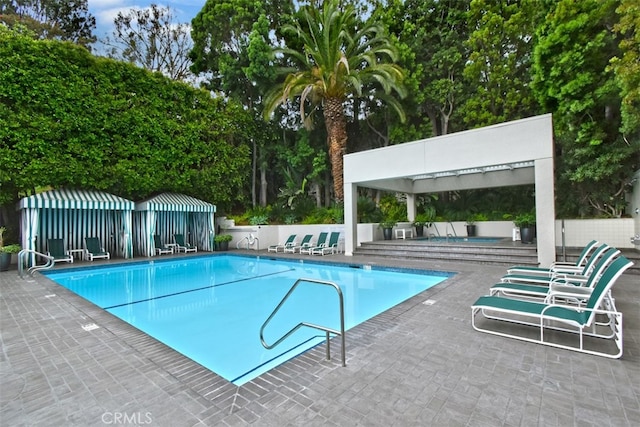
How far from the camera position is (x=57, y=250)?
47.8 feet

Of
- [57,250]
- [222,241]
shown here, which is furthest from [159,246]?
[57,250]

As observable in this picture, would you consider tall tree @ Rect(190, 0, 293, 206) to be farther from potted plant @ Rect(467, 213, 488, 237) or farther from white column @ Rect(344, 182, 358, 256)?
potted plant @ Rect(467, 213, 488, 237)

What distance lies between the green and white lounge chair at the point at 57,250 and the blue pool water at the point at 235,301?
7.88 feet

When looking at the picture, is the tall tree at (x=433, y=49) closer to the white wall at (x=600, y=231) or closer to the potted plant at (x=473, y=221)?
the potted plant at (x=473, y=221)

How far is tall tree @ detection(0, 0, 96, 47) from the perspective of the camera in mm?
22375

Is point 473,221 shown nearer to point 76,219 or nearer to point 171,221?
point 171,221

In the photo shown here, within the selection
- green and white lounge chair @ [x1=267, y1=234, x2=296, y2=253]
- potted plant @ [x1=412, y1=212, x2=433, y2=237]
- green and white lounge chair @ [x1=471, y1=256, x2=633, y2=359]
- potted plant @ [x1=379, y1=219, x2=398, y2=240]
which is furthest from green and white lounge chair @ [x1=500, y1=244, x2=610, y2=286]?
green and white lounge chair @ [x1=267, y1=234, x2=296, y2=253]

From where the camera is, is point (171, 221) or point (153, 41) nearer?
point (171, 221)

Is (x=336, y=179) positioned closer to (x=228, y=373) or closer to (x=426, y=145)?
(x=426, y=145)

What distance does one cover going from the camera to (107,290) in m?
9.85

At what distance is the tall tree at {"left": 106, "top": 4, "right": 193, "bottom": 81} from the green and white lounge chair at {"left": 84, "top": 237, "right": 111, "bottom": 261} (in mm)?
14890

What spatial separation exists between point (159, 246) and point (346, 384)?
58.5 ft

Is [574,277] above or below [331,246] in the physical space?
above

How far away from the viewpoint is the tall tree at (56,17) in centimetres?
2238
